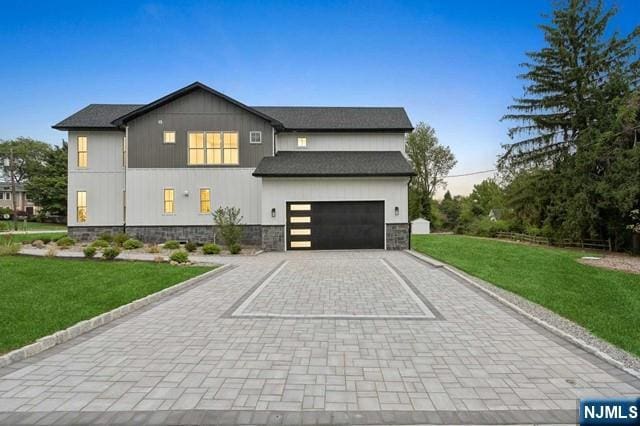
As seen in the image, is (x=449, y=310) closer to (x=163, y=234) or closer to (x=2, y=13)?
(x=163, y=234)

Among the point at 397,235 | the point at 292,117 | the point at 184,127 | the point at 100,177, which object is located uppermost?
the point at 292,117

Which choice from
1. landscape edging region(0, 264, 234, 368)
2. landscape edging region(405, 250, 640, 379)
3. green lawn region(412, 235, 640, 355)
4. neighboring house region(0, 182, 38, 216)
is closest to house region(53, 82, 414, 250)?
green lawn region(412, 235, 640, 355)

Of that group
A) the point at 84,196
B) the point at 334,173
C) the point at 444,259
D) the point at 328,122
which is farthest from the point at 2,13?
the point at 444,259

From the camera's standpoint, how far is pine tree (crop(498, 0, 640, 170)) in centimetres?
1888

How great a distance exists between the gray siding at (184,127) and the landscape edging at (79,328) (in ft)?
37.0

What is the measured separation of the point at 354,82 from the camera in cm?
2658

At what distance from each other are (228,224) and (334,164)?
6588 millimetres

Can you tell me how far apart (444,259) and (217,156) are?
13.3 metres

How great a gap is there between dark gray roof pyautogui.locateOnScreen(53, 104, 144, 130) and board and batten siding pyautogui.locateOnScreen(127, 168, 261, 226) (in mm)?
3959

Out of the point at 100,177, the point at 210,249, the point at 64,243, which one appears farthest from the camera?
the point at 100,177

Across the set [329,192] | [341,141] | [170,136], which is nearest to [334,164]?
[329,192]

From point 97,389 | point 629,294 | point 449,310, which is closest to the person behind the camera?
point 97,389

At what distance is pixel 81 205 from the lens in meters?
18.2

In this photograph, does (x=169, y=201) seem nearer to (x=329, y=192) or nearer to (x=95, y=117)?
(x=95, y=117)
